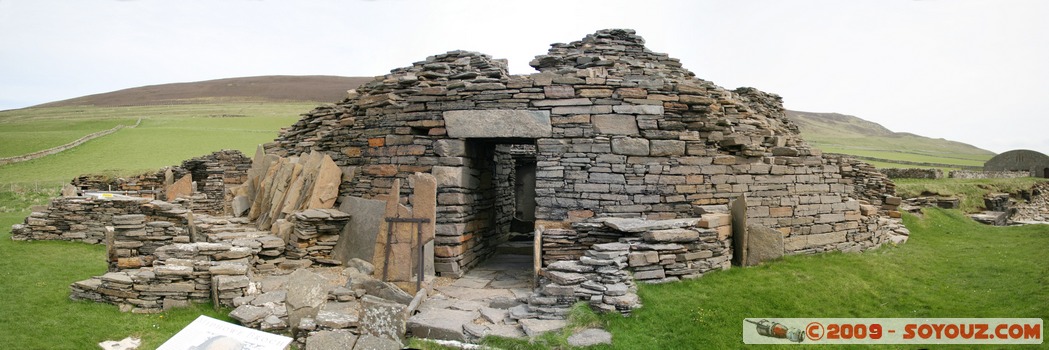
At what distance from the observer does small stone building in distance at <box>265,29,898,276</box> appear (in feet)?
31.2

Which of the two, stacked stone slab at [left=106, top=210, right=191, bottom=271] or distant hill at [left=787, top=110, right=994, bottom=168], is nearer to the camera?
stacked stone slab at [left=106, top=210, right=191, bottom=271]

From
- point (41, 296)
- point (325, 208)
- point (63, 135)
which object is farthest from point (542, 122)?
point (63, 135)

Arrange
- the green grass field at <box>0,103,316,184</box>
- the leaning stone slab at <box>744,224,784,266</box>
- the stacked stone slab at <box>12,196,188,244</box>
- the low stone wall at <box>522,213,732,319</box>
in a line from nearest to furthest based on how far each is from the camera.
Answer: the low stone wall at <box>522,213,732,319</box> < the leaning stone slab at <box>744,224,784,266</box> < the stacked stone slab at <box>12,196,188,244</box> < the green grass field at <box>0,103,316,184</box>

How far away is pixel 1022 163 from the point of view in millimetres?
27172

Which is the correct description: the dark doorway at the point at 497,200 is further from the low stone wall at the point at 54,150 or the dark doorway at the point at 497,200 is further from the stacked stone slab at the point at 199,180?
the low stone wall at the point at 54,150

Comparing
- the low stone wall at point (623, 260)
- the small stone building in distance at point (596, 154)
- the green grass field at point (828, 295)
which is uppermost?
the small stone building in distance at point (596, 154)

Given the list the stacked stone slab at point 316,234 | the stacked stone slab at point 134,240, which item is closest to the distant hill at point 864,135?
the stacked stone slab at point 316,234

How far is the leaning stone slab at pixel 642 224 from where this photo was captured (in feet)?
27.6

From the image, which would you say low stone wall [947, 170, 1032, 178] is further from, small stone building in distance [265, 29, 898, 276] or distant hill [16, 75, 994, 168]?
distant hill [16, 75, 994, 168]

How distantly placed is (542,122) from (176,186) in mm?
14629

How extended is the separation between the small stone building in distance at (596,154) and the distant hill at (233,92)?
5849cm

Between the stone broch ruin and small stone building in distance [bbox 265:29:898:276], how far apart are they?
0.11 ft

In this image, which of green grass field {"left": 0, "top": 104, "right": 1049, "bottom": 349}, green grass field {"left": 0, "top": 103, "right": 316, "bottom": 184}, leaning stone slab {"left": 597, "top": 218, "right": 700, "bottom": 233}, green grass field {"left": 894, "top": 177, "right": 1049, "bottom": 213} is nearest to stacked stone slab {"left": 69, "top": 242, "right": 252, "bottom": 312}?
green grass field {"left": 0, "top": 104, "right": 1049, "bottom": 349}

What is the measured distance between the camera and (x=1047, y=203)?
21750mm
